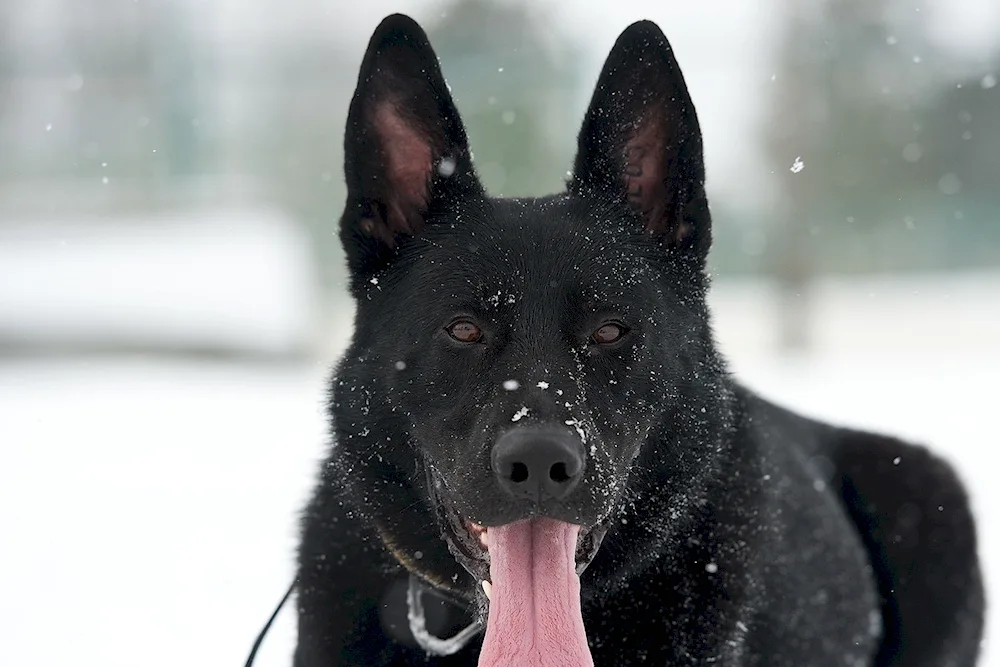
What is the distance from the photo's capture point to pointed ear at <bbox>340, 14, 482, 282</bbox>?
2.51m

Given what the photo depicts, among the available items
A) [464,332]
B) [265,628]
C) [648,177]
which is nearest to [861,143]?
[648,177]

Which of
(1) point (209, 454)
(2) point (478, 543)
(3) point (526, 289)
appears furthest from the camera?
(1) point (209, 454)

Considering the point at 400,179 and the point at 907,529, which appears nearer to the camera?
the point at 400,179

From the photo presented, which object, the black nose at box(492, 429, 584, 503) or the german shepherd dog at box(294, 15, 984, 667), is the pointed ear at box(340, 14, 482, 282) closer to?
the german shepherd dog at box(294, 15, 984, 667)

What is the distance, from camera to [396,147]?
2643mm

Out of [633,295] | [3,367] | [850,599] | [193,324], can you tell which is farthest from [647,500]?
[3,367]

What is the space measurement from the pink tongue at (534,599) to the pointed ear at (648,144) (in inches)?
35.2

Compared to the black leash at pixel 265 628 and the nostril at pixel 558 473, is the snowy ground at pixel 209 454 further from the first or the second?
the nostril at pixel 558 473

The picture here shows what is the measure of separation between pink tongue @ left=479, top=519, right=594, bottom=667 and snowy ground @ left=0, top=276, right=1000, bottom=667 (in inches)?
32.1

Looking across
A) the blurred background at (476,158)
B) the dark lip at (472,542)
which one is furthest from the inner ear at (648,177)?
the blurred background at (476,158)

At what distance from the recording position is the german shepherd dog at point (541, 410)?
7.30 ft

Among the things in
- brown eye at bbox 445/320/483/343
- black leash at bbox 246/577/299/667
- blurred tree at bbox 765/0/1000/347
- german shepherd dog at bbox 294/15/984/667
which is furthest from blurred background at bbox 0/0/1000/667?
brown eye at bbox 445/320/483/343

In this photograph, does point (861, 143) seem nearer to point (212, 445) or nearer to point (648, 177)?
point (212, 445)

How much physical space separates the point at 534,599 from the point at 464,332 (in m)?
0.64
